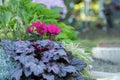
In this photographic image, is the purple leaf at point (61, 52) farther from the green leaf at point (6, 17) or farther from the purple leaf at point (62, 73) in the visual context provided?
the green leaf at point (6, 17)

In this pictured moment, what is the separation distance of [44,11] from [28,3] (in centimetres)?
28

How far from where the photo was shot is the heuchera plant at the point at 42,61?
514cm

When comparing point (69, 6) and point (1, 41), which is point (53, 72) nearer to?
point (1, 41)

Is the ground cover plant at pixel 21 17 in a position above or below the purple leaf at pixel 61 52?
above

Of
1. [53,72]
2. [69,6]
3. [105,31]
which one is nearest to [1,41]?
[53,72]

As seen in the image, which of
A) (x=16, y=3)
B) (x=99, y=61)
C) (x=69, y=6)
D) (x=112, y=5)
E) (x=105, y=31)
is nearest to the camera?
(x=16, y=3)

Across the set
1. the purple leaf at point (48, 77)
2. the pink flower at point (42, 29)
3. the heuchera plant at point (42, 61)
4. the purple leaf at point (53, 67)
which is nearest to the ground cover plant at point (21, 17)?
the pink flower at point (42, 29)

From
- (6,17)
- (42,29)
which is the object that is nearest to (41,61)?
(42,29)

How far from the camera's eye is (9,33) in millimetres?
6102

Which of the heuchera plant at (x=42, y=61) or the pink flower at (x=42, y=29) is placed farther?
the pink flower at (x=42, y=29)

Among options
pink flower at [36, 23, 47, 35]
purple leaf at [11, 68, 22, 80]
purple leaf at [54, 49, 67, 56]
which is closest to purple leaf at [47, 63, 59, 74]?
purple leaf at [54, 49, 67, 56]

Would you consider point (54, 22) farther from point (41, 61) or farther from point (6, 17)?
point (41, 61)

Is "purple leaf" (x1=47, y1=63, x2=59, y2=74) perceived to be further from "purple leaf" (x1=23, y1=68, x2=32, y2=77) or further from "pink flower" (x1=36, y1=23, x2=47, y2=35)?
"pink flower" (x1=36, y1=23, x2=47, y2=35)

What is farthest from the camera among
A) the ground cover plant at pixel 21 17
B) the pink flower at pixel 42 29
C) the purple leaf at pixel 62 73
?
the ground cover plant at pixel 21 17
